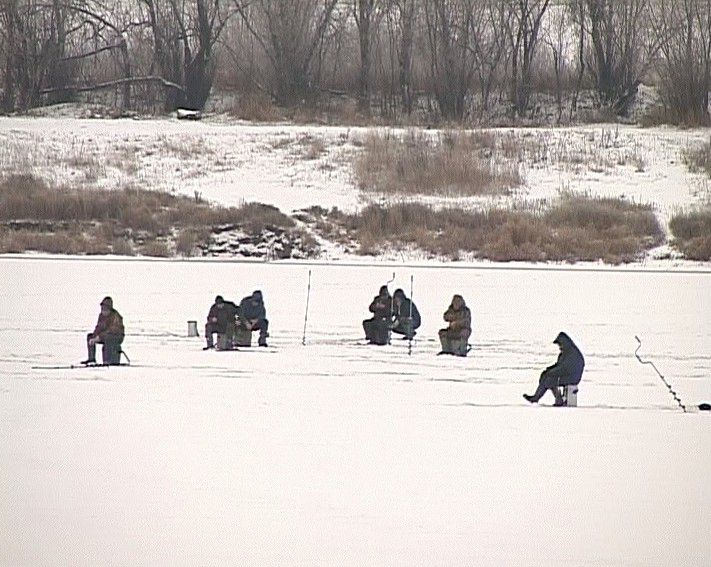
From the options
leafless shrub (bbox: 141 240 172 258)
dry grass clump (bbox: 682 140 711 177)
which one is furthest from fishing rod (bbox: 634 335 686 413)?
leafless shrub (bbox: 141 240 172 258)

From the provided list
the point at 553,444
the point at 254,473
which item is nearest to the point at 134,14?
the point at 254,473

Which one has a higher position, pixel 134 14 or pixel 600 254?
pixel 134 14

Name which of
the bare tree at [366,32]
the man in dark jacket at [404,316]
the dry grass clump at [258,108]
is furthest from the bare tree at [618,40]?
the dry grass clump at [258,108]

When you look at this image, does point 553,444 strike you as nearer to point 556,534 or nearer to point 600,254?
point 556,534

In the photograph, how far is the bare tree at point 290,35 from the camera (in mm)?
5996

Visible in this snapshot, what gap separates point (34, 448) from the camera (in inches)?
202

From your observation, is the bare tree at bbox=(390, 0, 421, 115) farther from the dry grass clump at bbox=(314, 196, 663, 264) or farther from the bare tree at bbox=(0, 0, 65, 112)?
the bare tree at bbox=(0, 0, 65, 112)

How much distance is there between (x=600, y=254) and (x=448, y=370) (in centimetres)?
95

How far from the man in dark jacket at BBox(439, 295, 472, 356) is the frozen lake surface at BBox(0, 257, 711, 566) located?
0.13 feet

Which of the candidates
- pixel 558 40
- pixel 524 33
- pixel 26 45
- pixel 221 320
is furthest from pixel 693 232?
pixel 26 45

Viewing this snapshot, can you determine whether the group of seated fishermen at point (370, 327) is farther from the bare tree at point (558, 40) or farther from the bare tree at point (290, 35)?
the bare tree at point (558, 40)

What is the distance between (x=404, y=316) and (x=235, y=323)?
74 cm

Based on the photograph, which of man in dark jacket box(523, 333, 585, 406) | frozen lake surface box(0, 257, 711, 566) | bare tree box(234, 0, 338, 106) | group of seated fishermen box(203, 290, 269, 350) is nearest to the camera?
frozen lake surface box(0, 257, 711, 566)

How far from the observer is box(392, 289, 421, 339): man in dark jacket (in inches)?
216
